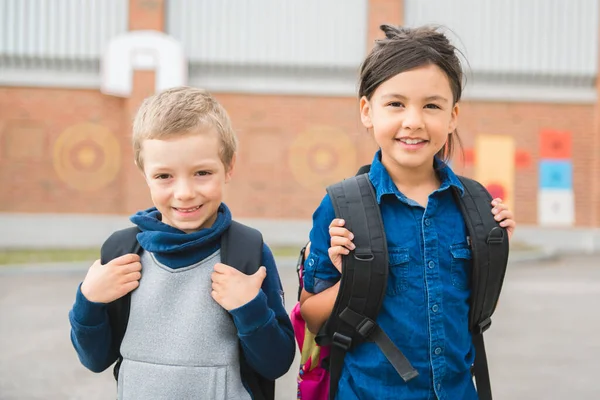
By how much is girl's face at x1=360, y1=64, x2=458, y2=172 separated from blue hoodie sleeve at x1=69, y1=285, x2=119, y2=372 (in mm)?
962

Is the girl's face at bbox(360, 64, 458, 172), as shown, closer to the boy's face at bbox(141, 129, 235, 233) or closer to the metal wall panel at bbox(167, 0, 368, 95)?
the boy's face at bbox(141, 129, 235, 233)

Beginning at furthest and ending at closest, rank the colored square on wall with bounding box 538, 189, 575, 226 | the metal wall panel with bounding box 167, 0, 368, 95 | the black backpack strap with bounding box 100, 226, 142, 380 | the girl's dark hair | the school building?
the colored square on wall with bounding box 538, 189, 575, 226
the metal wall panel with bounding box 167, 0, 368, 95
the school building
the girl's dark hair
the black backpack strap with bounding box 100, 226, 142, 380

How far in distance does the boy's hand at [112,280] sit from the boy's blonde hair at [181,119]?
0.95ft

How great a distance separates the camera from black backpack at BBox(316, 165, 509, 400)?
1.84 metres

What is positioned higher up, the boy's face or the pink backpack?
the boy's face

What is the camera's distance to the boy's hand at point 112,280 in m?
1.77

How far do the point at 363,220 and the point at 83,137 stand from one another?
1286cm

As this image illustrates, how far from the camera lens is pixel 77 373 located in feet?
16.0

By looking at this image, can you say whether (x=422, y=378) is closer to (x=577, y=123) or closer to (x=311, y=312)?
(x=311, y=312)

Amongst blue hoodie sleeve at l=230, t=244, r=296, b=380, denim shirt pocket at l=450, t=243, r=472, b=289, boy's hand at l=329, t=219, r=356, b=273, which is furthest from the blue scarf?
denim shirt pocket at l=450, t=243, r=472, b=289

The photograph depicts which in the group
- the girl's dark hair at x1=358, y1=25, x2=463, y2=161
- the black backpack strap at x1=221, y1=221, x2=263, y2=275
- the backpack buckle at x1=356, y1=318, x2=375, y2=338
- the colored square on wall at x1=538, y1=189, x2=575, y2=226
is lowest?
the colored square on wall at x1=538, y1=189, x2=575, y2=226

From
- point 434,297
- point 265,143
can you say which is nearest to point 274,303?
point 434,297

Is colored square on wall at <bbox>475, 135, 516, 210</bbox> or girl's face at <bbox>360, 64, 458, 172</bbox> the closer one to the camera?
girl's face at <bbox>360, 64, 458, 172</bbox>

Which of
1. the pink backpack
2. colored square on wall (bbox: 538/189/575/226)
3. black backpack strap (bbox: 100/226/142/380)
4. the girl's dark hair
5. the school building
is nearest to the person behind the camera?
black backpack strap (bbox: 100/226/142/380)
